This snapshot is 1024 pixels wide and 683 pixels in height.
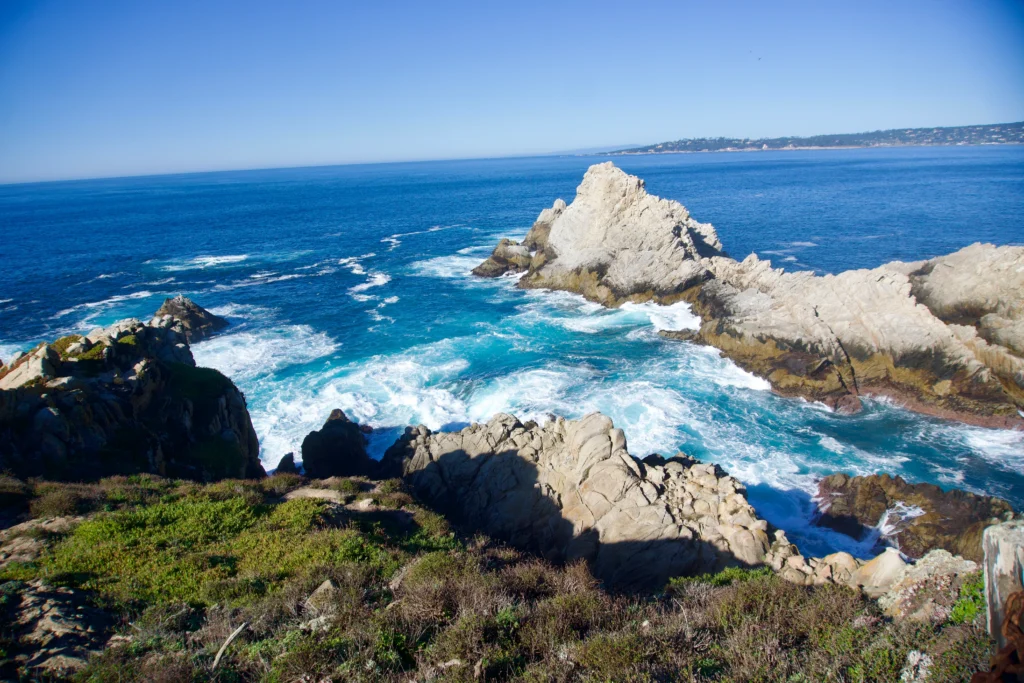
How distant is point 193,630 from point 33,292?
67.3 m

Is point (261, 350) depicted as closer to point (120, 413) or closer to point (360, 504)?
point (120, 413)

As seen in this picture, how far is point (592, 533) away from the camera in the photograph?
18.5 metres

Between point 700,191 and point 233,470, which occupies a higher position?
point 700,191

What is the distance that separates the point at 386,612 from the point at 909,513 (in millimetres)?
22086

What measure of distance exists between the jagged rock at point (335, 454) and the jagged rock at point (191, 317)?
23916 mm

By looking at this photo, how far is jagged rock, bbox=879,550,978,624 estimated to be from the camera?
9.21 meters

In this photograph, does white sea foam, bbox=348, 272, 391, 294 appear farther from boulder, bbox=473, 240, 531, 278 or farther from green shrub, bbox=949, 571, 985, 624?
green shrub, bbox=949, 571, 985, 624

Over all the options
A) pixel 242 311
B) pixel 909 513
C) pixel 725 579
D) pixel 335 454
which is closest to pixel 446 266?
pixel 242 311

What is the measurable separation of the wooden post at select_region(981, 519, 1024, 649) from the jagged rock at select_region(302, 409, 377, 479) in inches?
869

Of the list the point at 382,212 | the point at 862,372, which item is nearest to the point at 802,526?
the point at 862,372

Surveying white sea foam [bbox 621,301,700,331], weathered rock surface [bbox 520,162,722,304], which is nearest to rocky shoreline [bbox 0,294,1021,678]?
white sea foam [bbox 621,301,700,331]

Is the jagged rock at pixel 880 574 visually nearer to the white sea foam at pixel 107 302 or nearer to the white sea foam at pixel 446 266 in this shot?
the white sea foam at pixel 446 266

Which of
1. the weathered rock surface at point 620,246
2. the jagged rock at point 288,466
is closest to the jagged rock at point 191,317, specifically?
the jagged rock at point 288,466

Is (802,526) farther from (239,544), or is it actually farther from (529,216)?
(529,216)
